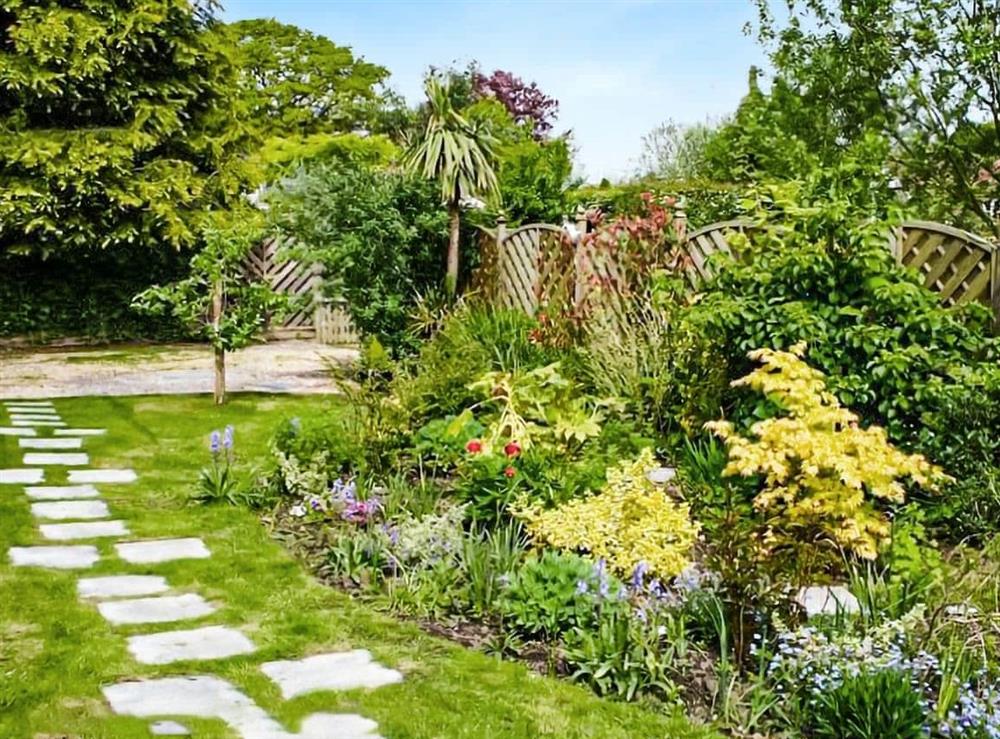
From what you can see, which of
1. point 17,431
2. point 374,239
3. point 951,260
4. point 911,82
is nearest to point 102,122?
point 374,239

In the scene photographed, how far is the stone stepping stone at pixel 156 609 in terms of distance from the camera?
12.0ft

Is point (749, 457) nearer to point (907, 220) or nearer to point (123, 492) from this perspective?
point (907, 220)

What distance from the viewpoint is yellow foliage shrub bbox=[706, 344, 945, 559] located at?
12.2 ft

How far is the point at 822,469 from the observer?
388 cm

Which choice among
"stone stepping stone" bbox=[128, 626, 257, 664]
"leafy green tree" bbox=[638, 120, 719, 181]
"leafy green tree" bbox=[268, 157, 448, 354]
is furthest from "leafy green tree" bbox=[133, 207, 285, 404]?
"leafy green tree" bbox=[638, 120, 719, 181]

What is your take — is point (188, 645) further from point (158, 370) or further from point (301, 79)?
point (301, 79)

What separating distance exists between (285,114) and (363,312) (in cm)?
1539

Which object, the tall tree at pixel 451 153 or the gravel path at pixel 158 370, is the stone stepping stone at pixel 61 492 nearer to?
the gravel path at pixel 158 370

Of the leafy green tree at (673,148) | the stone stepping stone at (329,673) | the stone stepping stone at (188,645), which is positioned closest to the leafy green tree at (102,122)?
the leafy green tree at (673,148)

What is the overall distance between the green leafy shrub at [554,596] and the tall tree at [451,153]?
614 centimetres

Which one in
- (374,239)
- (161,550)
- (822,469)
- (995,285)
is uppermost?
(374,239)

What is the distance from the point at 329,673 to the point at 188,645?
54cm

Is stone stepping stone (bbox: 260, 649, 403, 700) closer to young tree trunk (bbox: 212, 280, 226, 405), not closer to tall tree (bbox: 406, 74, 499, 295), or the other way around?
young tree trunk (bbox: 212, 280, 226, 405)

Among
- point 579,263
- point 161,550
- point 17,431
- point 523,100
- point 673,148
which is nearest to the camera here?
point 161,550
